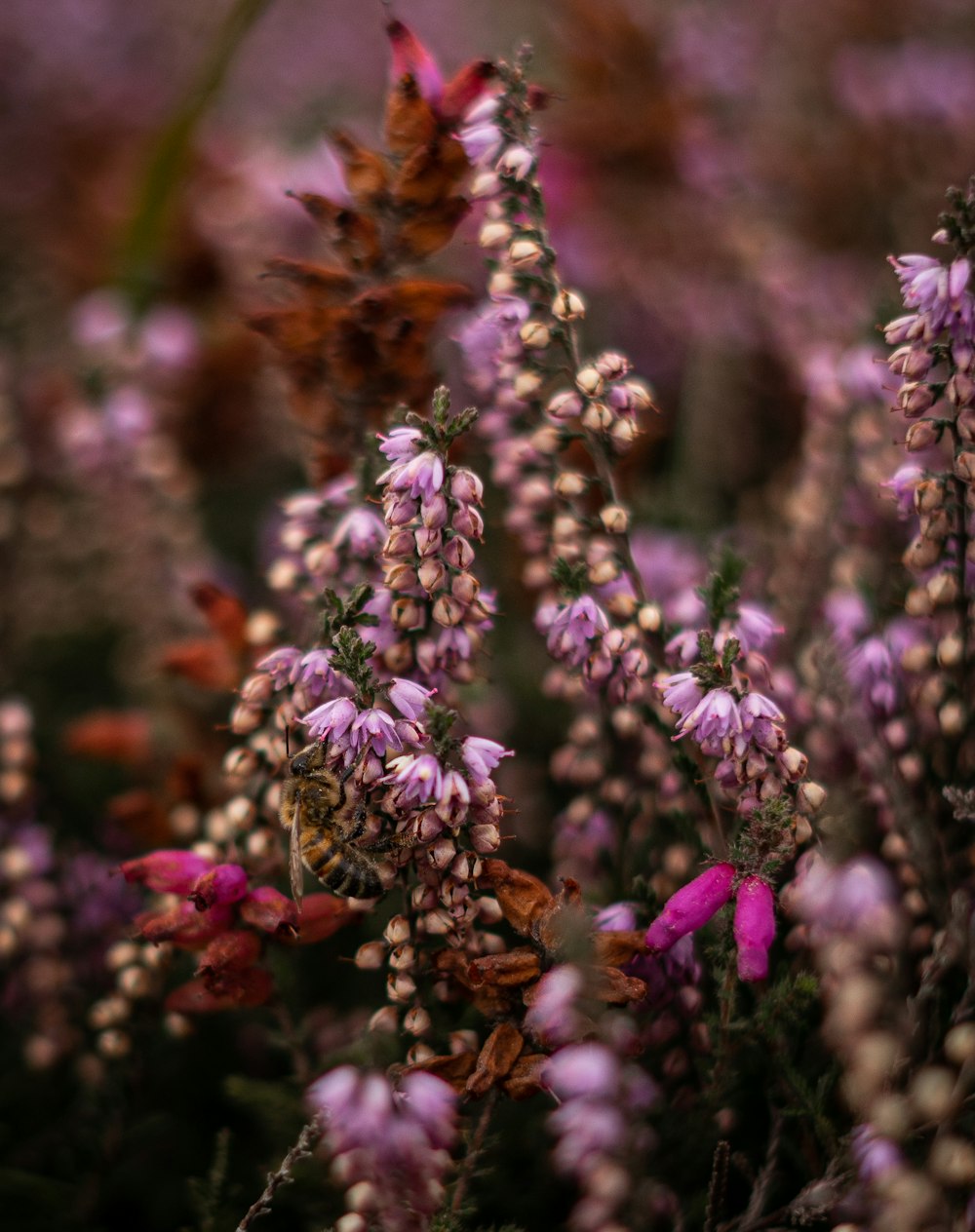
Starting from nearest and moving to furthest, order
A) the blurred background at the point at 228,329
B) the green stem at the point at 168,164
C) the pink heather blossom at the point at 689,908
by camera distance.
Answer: the pink heather blossom at the point at 689,908, the blurred background at the point at 228,329, the green stem at the point at 168,164

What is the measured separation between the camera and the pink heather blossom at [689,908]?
0.80m

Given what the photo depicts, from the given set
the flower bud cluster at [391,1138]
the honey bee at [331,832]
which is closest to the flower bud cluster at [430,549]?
the honey bee at [331,832]

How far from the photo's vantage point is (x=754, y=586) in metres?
1.39

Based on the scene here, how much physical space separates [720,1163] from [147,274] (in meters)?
1.56

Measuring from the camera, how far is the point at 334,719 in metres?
0.78

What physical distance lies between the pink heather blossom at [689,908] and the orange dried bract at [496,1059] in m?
0.12

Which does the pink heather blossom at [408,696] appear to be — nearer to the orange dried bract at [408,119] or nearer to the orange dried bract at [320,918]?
the orange dried bract at [320,918]

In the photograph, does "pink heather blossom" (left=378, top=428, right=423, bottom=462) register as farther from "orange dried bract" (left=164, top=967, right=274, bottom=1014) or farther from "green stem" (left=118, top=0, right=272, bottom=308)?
"green stem" (left=118, top=0, right=272, bottom=308)

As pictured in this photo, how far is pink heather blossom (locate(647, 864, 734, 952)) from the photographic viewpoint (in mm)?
803

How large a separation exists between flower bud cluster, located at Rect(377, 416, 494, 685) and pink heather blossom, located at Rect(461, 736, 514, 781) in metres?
0.09

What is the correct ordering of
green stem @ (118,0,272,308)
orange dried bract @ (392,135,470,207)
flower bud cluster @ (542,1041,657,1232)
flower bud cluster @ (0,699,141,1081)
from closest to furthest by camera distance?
flower bud cluster @ (542,1041,657,1232) < orange dried bract @ (392,135,470,207) < flower bud cluster @ (0,699,141,1081) < green stem @ (118,0,272,308)

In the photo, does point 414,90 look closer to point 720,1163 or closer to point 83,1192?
point 720,1163

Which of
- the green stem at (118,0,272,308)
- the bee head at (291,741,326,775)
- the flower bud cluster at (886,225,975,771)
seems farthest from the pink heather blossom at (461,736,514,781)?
the green stem at (118,0,272,308)

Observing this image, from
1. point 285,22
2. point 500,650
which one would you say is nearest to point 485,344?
point 500,650
